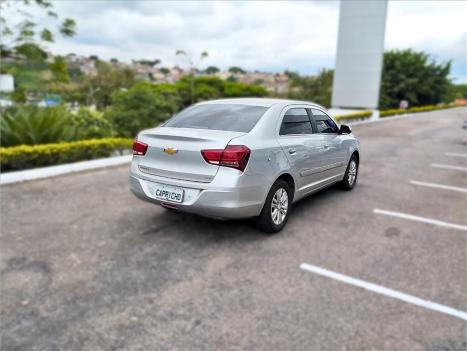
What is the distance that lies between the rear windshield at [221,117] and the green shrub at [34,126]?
15.8ft

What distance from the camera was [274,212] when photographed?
14.5ft

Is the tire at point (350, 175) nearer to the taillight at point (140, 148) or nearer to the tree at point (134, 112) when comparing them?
the taillight at point (140, 148)

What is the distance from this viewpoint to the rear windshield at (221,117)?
4277mm

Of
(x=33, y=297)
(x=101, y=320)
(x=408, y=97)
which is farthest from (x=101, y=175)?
(x=408, y=97)

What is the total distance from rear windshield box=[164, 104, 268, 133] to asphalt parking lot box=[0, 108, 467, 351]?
4.25 feet

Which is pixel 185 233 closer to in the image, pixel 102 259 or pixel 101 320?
pixel 102 259

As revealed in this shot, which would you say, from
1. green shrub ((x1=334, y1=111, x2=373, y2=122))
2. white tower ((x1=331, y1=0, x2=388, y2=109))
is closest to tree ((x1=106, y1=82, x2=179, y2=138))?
green shrub ((x1=334, y1=111, x2=373, y2=122))

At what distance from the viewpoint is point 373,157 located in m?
10.0

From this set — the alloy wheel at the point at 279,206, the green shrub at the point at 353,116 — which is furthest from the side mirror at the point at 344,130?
the green shrub at the point at 353,116

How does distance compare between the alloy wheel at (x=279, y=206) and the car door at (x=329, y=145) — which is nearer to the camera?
the alloy wheel at (x=279, y=206)

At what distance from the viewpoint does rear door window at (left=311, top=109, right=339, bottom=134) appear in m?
5.36

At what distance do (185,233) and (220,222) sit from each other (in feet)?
1.79

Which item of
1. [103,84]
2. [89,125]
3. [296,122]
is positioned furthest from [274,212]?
[103,84]

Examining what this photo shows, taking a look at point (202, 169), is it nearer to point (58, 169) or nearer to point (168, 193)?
point (168, 193)
